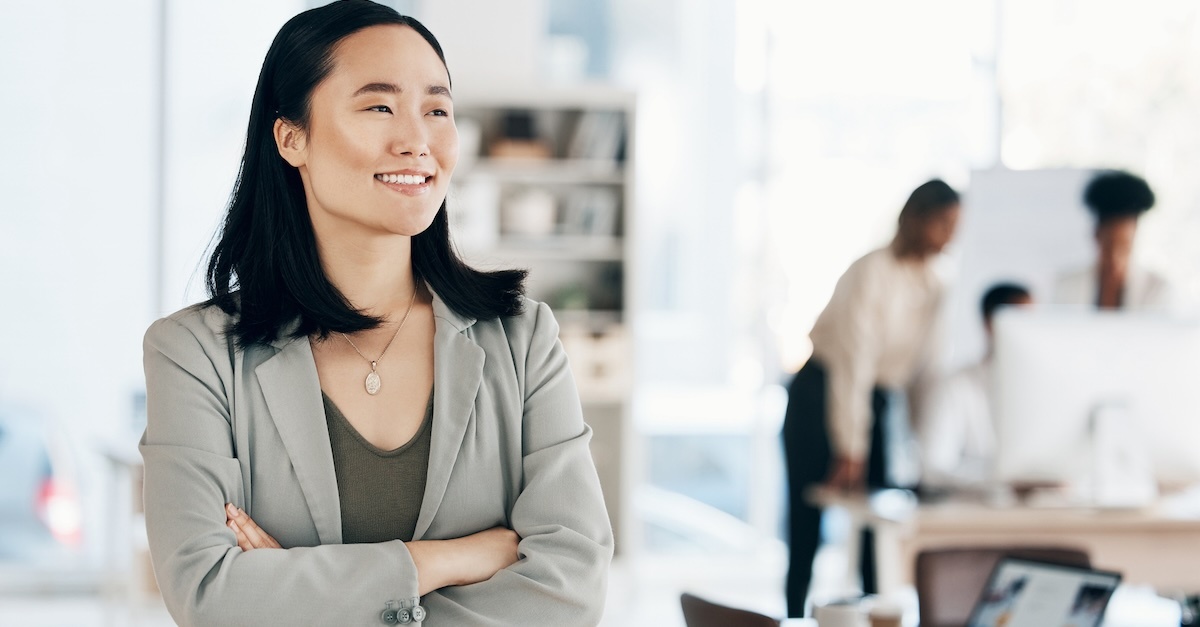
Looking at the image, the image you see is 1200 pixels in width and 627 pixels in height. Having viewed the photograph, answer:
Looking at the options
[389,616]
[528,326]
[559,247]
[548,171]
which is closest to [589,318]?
[559,247]

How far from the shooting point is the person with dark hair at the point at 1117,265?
12.8 ft

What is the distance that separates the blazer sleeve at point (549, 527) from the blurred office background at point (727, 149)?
4.10 meters

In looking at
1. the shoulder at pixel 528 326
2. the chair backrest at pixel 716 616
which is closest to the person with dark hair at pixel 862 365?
the chair backrest at pixel 716 616

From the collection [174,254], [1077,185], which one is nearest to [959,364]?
[1077,185]

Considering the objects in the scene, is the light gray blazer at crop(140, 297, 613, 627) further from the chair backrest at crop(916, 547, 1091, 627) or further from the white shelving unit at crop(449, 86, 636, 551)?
the white shelving unit at crop(449, 86, 636, 551)

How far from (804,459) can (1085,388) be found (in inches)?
57.8

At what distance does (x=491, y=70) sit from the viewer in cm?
573

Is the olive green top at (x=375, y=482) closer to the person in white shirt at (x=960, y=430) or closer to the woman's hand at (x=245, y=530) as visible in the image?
the woman's hand at (x=245, y=530)

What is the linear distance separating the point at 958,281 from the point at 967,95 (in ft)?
6.94

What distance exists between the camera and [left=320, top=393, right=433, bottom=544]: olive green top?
58.2 inches

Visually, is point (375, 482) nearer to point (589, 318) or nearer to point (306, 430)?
point (306, 430)

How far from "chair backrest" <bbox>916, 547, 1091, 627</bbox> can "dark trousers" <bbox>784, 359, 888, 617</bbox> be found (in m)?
1.63

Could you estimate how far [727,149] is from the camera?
6.16 metres

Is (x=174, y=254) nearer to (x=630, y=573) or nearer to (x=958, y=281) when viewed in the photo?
(x=630, y=573)
